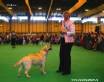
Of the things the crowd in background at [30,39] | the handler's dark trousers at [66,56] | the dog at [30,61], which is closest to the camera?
the dog at [30,61]

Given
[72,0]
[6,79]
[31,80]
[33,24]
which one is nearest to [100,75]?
[31,80]

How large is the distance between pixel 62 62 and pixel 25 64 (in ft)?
4.74

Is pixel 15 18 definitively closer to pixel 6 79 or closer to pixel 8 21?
pixel 8 21

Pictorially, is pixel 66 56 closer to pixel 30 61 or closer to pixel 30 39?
pixel 30 61

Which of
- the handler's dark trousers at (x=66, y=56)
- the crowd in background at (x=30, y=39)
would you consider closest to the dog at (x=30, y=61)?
the handler's dark trousers at (x=66, y=56)

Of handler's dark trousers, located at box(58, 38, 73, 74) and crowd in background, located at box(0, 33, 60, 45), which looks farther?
crowd in background, located at box(0, 33, 60, 45)

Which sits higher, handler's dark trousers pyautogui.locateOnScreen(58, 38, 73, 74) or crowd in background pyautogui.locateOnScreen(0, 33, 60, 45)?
handler's dark trousers pyautogui.locateOnScreen(58, 38, 73, 74)

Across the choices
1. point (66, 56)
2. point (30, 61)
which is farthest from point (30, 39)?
point (30, 61)

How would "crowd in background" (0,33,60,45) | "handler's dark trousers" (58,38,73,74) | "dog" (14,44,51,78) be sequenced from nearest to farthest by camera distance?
1. "dog" (14,44,51,78)
2. "handler's dark trousers" (58,38,73,74)
3. "crowd in background" (0,33,60,45)

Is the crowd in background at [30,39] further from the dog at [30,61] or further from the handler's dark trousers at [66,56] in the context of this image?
the dog at [30,61]

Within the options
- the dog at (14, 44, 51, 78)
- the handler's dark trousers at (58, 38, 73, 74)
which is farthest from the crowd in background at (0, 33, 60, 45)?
the dog at (14, 44, 51, 78)

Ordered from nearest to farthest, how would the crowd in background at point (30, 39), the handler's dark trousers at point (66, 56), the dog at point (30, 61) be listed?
the dog at point (30, 61)
the handler's dark trousers at point (66, 56)
the crowd in background at point (30, 39)

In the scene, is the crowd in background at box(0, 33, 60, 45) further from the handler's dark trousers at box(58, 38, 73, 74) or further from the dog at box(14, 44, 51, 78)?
the dog at box(14, 44, 51, 78)

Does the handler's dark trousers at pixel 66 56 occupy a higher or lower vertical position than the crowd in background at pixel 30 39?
higher
